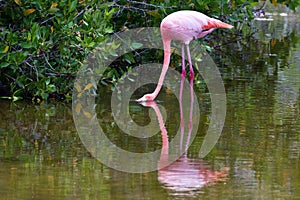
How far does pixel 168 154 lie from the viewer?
21.1 feet

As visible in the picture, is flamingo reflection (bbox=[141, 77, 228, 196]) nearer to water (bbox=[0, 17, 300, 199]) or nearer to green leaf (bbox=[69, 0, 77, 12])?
water (bbox=[0, 17, 300, 199])

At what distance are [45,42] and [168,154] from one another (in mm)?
2559

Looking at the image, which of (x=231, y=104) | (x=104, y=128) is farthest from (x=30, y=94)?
(x=231, y=104)

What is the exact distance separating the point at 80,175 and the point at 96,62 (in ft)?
10.9

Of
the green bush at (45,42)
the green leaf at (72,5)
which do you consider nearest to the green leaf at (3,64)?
the green bush at (45,42)

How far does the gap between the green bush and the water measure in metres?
0.32

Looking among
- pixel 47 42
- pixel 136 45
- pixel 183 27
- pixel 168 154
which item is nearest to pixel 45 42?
pixel 47 42

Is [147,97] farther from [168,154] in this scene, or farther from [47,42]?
[168,154]

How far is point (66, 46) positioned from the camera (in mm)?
8570

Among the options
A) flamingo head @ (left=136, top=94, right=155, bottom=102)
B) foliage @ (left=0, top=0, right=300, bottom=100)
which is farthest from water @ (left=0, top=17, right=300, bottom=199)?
foliage @ (left=0, top=0, right=300, bottom=100)

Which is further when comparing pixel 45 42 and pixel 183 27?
pixel 183 27

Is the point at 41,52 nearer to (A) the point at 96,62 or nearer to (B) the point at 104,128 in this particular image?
(A) the point at 96,62

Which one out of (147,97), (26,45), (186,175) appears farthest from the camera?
(147,97)

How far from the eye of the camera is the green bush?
8359 millimetres
